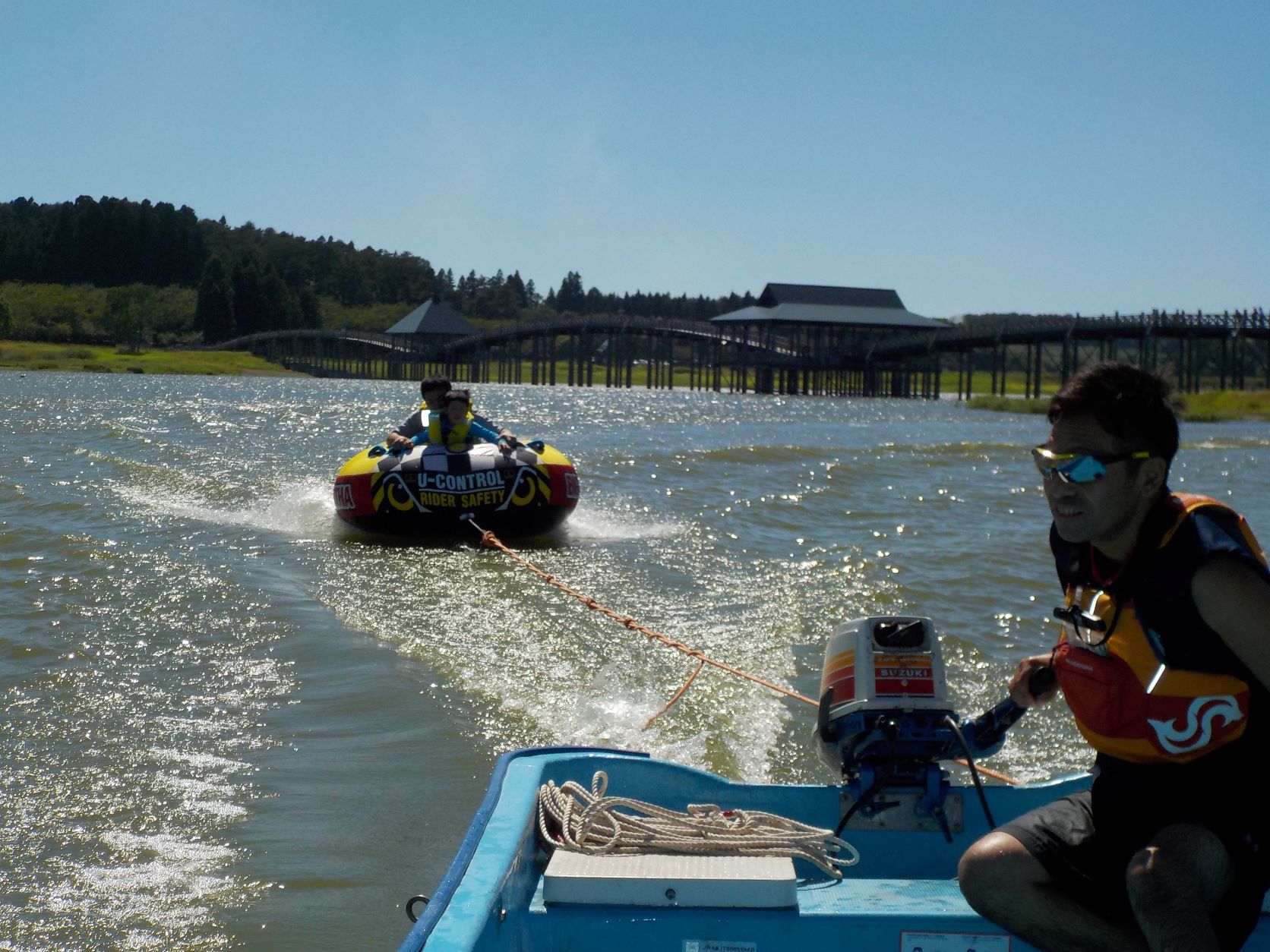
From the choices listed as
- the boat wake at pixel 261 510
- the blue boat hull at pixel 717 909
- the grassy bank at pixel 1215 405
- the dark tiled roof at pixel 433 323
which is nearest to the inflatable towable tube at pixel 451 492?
the boat wake at pixel 261 510

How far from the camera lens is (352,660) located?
691 centimetres

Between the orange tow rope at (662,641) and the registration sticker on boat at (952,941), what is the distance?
2.65 feet

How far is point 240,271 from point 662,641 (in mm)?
107834

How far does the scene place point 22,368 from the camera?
2968 inches

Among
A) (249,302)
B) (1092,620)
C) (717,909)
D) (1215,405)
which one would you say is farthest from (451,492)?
(249,302)

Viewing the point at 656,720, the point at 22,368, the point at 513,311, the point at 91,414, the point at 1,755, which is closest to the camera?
the point at 1,755

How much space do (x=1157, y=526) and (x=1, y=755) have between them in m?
4.51

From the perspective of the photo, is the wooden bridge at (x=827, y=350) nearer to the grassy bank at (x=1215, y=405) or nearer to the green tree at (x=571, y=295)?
the grassy bank at (x=1215, y=405)

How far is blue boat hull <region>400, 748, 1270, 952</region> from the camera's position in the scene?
2562 millimetres

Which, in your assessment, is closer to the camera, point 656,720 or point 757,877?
point 757,877

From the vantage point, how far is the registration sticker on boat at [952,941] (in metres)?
2.83

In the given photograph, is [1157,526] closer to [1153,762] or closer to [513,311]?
[1153,762]

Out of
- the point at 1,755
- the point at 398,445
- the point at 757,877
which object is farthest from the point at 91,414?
the point at 757,877

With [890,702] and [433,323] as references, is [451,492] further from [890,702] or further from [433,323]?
[433,323]
